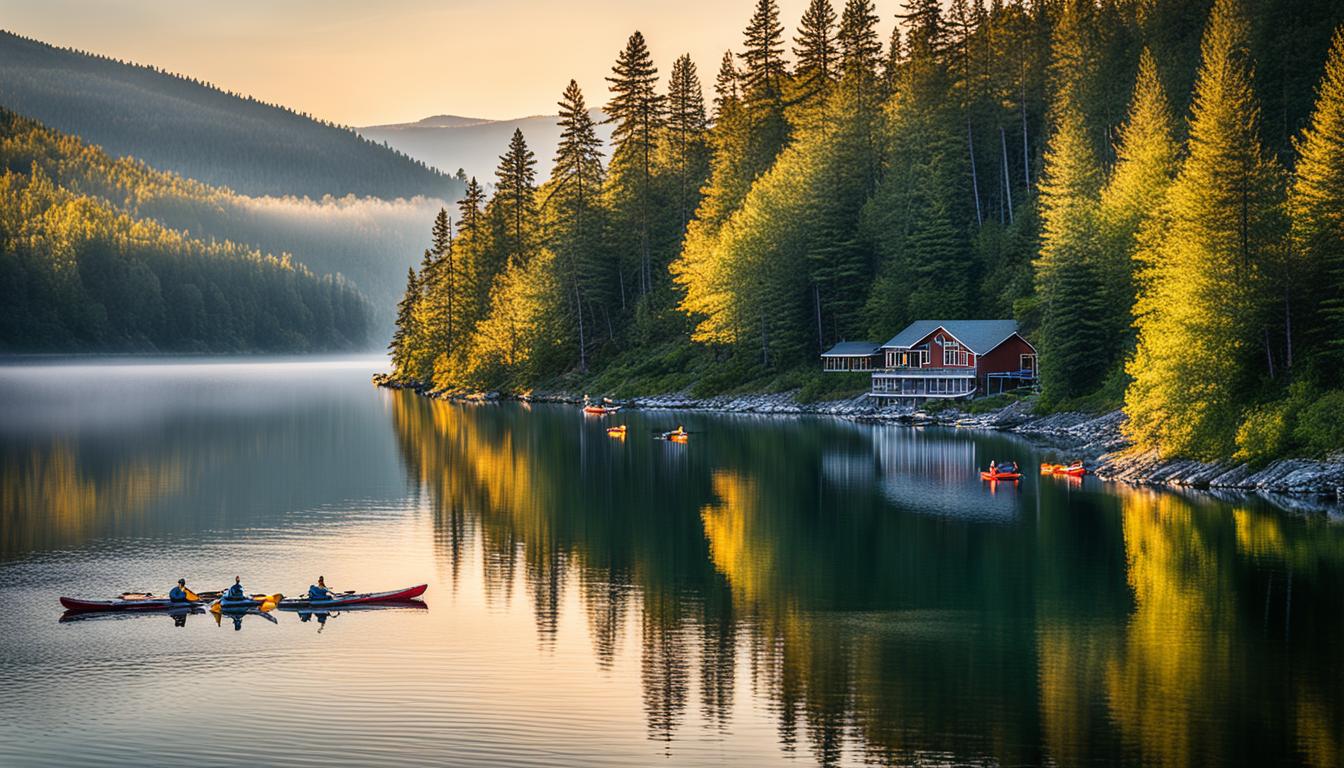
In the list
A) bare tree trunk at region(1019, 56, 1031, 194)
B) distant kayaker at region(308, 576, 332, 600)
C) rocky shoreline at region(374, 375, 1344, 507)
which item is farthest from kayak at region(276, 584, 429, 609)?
bare tree trunk at region(1019, 56, 1031, 194)

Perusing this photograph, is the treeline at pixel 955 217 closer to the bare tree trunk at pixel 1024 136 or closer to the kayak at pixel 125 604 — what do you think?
the bare tree trunk at pixel 1024 136

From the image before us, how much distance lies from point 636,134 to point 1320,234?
9795 centimetres

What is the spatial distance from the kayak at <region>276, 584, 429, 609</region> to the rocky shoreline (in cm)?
3913

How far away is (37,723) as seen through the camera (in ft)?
104

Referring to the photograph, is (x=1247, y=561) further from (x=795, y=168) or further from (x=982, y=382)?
(x=795, y=168)

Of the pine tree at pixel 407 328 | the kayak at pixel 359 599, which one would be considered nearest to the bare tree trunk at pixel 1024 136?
the pine tree at pixel 407 328

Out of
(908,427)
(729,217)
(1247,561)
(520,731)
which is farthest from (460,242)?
(520,731)

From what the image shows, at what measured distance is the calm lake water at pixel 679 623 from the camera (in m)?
30.5

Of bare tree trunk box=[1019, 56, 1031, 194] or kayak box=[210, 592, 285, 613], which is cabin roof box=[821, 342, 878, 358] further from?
kayak box=[210, 592, 285, 613]

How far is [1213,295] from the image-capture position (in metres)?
72.4

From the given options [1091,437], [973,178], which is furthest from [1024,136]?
[1091,437]

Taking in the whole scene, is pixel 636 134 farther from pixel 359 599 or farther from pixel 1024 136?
pixel 359 599

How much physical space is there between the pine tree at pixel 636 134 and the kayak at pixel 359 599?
4431 inches

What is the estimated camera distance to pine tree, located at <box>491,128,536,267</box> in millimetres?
164500
